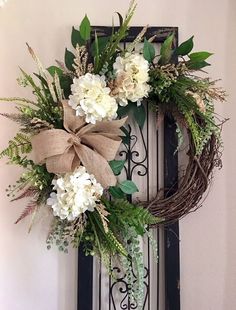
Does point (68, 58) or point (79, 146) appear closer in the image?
point (79, 146)

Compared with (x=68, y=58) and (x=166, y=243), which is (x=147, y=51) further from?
(x=166, y=243)

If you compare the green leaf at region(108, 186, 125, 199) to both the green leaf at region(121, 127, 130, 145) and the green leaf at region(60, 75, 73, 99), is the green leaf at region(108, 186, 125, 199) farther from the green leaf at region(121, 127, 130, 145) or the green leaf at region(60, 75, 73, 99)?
the green leaf at region(60, 75, 73, 99)

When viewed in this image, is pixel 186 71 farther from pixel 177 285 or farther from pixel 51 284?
pixel 51 284

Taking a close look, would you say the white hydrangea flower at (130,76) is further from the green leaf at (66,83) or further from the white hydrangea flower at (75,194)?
the white hydrangea flower at (75,194)

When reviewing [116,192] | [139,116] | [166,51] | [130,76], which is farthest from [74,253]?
[166,51]

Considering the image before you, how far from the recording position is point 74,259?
1167 mm

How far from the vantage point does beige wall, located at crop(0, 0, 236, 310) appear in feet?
3.83

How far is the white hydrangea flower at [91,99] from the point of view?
3.10 feet

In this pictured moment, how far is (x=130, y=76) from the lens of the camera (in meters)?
0.99

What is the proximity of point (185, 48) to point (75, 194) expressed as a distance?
0.58 metres

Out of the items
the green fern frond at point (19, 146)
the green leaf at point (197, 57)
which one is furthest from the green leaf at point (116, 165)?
the green leaf at point (197, 57)

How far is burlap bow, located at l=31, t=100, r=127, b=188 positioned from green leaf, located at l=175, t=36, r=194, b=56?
12.2 inches

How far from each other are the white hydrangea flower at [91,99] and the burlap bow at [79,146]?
0.03m

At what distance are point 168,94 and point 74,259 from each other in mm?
644
